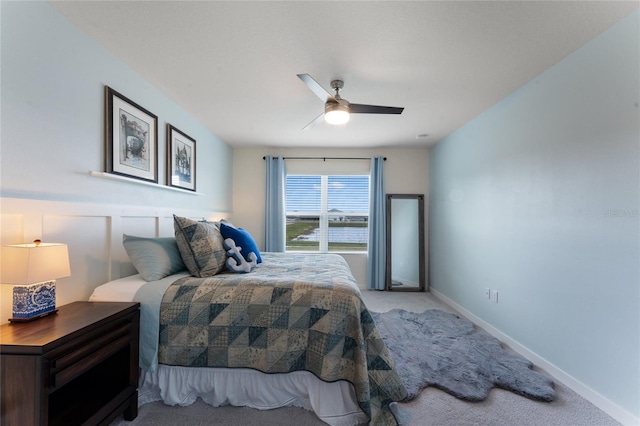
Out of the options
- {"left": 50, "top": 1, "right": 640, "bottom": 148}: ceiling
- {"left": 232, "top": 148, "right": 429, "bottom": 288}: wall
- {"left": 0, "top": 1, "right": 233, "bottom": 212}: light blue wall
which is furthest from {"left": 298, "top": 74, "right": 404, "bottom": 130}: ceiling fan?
{"left": 232, "top": 148, "right": 429, "bottom": 288}: wall

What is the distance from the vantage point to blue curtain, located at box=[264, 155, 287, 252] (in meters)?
4.41

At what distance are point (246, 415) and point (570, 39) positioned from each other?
3.16 metres

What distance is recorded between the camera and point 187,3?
150cm

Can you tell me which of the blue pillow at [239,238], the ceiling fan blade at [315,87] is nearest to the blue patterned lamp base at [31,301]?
the blue pillow at [239,238]

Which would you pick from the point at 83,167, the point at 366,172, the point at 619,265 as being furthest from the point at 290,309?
the point at 366,172

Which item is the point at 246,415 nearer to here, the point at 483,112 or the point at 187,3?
the point at 187,3

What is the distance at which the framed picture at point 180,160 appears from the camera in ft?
8.88

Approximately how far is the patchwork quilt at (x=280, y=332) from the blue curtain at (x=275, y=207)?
104 inches

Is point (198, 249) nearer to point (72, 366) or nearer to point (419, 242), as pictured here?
point (72, 366)

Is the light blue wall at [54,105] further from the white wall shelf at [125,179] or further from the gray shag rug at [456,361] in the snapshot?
the gray shag rug at [456,361]

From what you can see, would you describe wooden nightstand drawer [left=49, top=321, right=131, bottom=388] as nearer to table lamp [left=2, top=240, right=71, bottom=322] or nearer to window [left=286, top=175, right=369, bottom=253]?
table lamp [left=2, top=240, right=71, bottom=322]

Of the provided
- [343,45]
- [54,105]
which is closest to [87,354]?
[54,105]

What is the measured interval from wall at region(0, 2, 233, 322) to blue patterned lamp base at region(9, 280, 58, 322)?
15 centimetres

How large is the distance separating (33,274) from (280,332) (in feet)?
4.00
